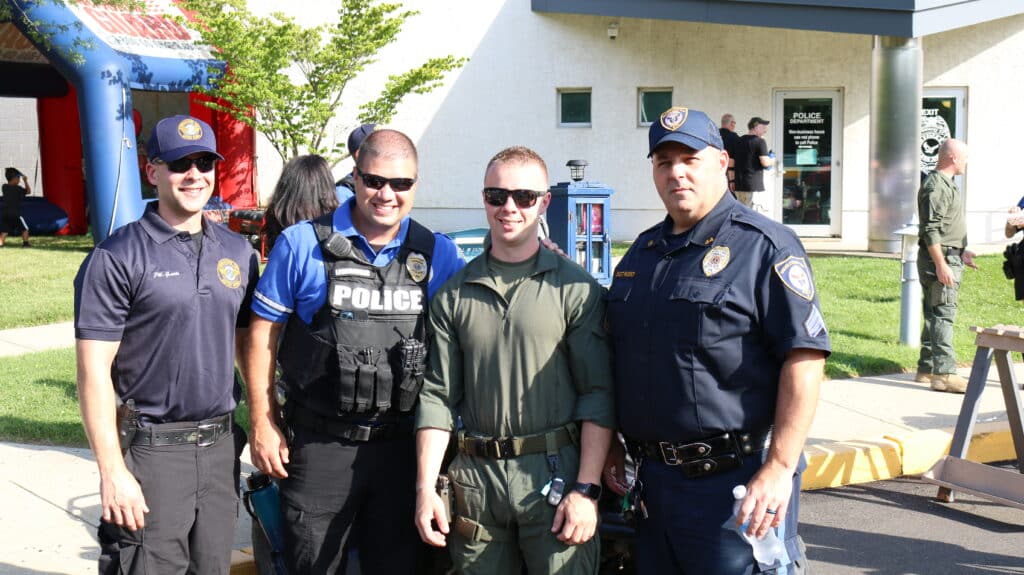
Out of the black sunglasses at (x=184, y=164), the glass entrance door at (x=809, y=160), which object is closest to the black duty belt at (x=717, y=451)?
the black sunglasses at (x=184, y=164)

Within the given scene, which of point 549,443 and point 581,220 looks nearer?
point 549,443

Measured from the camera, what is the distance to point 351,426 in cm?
362

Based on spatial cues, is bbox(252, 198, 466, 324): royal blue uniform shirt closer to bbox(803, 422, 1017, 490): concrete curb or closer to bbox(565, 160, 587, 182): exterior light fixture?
bbox(803, 422, 1017, 490): concrete curb

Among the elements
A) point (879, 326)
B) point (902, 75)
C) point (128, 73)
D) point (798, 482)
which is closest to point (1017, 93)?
point (902, 75)

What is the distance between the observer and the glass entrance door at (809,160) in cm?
1784

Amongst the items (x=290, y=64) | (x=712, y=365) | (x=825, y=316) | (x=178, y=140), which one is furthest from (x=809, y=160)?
(x=178, y=140)

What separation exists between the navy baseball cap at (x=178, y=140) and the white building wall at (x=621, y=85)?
49.0ft

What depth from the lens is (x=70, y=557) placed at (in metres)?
4.81

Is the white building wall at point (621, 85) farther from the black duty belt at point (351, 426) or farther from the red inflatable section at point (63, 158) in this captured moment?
the black duty belt at point (351, 426)

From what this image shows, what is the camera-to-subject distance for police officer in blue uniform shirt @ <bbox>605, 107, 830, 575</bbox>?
9.90 ft

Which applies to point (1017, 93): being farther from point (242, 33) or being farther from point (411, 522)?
point (411, 522)

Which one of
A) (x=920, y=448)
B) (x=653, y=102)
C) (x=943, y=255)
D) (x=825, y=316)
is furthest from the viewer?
(x=653, y=102)

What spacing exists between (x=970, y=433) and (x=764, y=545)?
348 centimetres

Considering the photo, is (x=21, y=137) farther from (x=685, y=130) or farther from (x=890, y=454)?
(x=685, y=130)
